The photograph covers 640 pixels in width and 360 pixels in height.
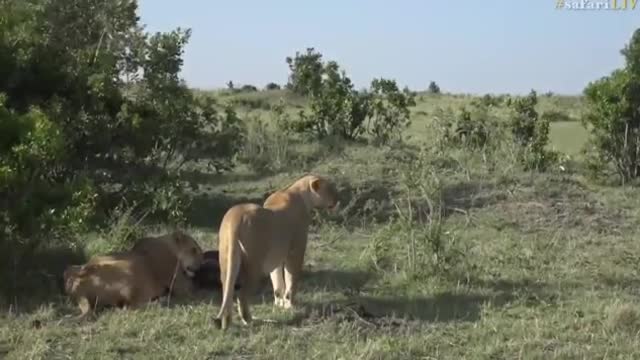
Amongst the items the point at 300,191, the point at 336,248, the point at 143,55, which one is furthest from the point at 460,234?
the point at 143,55

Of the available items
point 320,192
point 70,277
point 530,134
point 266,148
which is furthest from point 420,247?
point 530,134

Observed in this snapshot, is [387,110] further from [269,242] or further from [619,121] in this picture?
[269,242]

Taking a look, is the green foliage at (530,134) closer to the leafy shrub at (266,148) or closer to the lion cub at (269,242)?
the leafy shrub at (266,148)

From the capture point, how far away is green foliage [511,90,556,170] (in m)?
14.9

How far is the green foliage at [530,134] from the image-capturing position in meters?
14.9

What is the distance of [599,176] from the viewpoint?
14.2 meters

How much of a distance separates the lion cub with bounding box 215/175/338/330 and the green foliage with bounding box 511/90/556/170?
7.64m

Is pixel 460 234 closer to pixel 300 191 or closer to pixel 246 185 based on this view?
pixel 300 191

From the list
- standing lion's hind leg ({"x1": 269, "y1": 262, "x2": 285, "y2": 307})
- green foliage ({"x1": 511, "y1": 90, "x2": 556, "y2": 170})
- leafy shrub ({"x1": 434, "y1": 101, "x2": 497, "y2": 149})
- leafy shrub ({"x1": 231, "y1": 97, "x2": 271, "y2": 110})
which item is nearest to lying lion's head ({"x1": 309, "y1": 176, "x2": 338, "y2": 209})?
standing lion's hind leg ({"x1": 269, "y1": 262, "x2": 285, "y2": 307})

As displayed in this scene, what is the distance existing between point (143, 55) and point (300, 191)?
16.9ft

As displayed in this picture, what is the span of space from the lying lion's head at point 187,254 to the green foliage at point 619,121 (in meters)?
8.32

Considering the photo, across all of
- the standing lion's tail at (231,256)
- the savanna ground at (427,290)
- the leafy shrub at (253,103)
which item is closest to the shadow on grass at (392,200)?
the savanna ground at (427,290)

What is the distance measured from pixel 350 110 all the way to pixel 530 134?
319 centimetres

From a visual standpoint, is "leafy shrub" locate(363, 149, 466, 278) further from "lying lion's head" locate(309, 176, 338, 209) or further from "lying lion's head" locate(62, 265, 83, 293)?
"lying lion's head" locate(62, 265, 83, 293)
